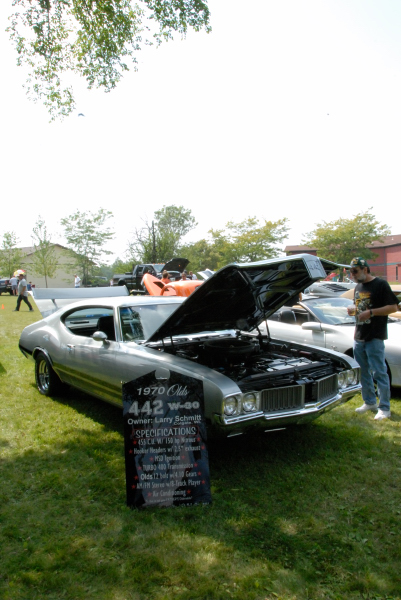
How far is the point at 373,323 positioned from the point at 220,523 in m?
2.89

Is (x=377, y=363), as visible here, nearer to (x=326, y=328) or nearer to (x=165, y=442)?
(x=326, y=328)

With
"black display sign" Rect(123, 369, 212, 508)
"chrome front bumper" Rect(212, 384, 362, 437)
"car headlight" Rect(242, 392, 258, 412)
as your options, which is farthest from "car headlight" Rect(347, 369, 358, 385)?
"black display sign" Rect(123, 369, 212, 508)

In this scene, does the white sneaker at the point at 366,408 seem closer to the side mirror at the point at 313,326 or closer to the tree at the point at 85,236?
the side mirror at the point at 313,326

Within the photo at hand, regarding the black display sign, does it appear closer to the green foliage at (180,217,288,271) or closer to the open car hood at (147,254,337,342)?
the open car hood at (147,254,337,342)

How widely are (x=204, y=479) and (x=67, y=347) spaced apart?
266 centimetres

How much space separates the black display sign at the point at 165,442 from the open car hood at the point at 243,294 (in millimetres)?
937

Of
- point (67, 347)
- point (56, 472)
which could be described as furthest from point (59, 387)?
point (56, 472)

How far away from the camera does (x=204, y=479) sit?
3.04 metres

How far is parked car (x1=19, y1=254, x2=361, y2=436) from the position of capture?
11.4 feet

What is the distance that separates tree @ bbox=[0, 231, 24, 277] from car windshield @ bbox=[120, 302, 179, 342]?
4889cm

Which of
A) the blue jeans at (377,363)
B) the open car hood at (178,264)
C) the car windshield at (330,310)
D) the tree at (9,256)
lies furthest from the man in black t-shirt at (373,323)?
the tree at (9,256)

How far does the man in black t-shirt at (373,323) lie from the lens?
4742 mm

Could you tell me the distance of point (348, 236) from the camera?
4025 cm

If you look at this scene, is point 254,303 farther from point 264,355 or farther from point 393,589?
point 393,589
